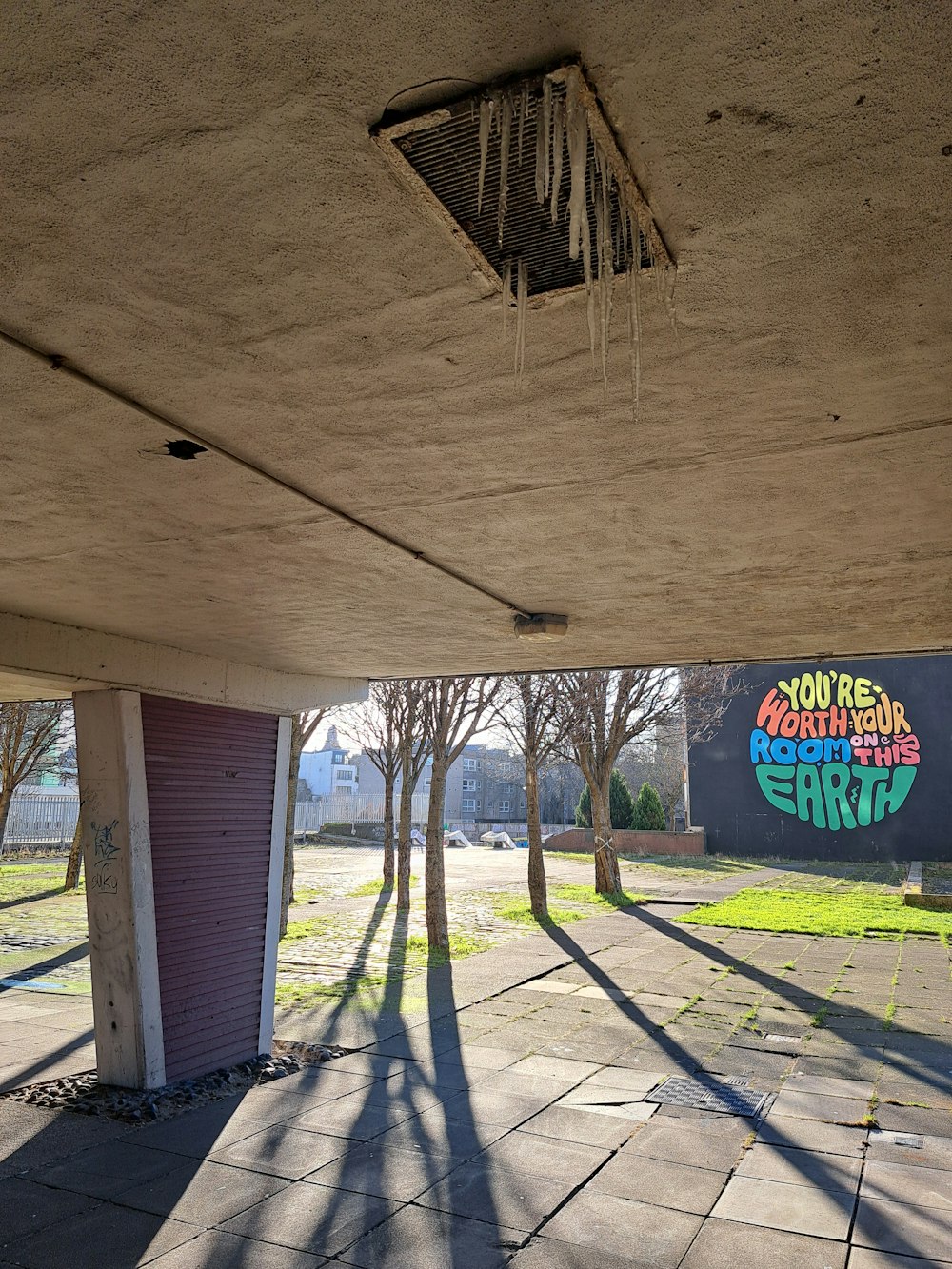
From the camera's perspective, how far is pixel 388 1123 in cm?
624

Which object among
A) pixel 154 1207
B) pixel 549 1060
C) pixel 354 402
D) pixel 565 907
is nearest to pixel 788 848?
pixel 565 907

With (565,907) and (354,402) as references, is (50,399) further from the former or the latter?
(565,907)

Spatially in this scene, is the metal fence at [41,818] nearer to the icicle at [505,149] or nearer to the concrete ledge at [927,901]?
the concrete ledge at [927,901]

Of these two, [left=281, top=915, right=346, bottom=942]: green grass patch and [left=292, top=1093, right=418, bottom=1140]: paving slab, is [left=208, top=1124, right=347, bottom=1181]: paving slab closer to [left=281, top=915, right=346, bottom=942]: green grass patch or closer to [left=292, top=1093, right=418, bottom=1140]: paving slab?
[left=292, top=1093, right=418, bottom=1140]: paving slab

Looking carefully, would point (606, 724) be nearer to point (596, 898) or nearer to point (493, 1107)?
point (596, 898)

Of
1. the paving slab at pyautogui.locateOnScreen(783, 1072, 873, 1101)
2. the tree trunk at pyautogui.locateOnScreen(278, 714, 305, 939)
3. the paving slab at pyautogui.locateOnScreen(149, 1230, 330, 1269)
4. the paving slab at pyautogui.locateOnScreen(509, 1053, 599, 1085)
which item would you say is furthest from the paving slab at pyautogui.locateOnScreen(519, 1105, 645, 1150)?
the tree trunk at pyautogui.locateOnScreen(278, 714, 305, 939)

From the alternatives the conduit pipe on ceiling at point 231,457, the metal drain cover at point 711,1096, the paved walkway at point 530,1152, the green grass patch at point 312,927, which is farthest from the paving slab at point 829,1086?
the green grass patch at point 312,927

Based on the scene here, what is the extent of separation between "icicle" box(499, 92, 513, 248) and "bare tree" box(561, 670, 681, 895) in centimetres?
1806

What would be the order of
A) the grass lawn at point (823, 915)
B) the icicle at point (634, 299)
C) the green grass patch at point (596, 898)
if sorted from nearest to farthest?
the icicle at point (634, 299), the grass lawn at point (823, 915), the green grass patch at point (596, 898)

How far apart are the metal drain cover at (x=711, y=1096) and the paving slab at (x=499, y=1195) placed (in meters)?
1.74

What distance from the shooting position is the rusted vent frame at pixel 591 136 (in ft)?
5.68

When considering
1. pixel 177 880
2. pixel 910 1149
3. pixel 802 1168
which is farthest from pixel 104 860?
pixel 910 1149

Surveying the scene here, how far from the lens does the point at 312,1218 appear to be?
4785 millimetres

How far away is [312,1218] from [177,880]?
3498mm
